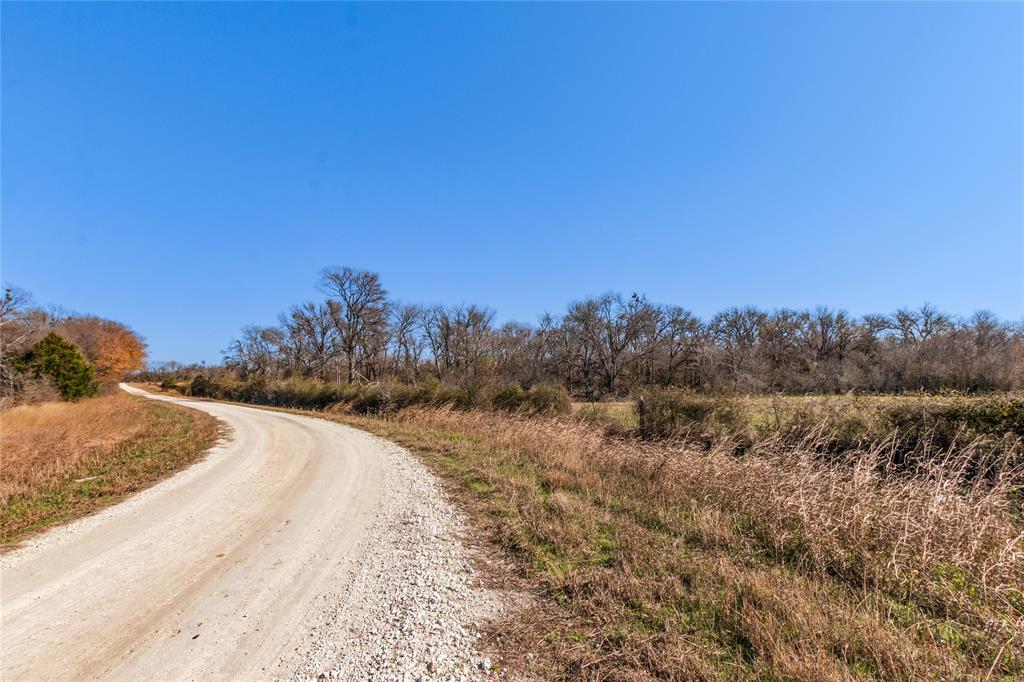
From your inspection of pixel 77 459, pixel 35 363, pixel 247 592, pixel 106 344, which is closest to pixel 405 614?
pixel 247 592

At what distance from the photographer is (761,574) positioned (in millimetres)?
4426

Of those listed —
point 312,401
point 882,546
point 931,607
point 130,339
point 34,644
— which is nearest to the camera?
point 34,644

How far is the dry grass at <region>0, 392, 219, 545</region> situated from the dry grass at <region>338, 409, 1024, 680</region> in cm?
675

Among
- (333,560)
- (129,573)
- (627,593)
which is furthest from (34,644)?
(627,593)

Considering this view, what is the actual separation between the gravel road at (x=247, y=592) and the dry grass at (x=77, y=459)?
785mm

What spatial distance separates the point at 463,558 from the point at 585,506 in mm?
2579

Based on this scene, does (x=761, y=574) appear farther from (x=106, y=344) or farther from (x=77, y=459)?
(x=106, y=344)

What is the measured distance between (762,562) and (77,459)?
14.4 m

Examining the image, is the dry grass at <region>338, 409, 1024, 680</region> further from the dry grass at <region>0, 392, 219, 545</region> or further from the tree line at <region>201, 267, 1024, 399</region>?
the tree line at <region>201, 267, 1024, 399</region>

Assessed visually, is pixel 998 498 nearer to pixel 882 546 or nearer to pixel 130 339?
pixel 882 546

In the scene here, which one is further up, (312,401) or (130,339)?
(130,339)

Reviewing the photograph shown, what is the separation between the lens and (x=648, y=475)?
8922 mm

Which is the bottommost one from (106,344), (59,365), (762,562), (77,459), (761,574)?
(762,562)

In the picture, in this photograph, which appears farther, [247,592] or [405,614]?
[247,592]
